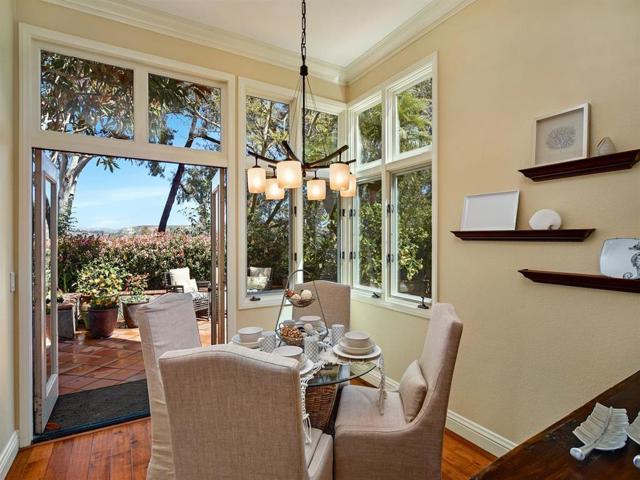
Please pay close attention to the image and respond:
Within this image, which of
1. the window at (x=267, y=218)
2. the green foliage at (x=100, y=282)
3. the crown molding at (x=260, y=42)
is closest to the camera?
the crown molding at (x=260, y=42)

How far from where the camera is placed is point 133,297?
5613mm

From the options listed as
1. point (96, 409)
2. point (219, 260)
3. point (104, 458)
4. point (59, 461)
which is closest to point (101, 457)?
point (104, 458)

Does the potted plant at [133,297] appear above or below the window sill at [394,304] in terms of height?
below

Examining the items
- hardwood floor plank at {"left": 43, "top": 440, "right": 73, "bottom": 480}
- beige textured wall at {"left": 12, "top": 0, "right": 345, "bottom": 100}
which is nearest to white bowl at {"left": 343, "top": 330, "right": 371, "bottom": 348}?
hardwood floor plank at {"left": 43, "top": 440, "right": 73, "bottom": 480}

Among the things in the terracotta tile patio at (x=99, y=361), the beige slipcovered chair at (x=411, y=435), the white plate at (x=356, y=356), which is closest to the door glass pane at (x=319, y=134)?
the white plate at (x=356, y=356)

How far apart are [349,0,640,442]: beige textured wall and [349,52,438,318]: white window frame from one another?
0.28 feet

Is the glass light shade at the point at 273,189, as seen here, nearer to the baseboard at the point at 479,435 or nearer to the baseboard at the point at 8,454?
the baseboard at the point at 479,435

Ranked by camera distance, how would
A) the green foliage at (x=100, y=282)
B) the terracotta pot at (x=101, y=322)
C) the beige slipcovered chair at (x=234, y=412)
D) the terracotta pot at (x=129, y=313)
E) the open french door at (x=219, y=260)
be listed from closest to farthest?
the beige slipcovered chair at (x=234, y=412) < the open french door at (x=219, y=260) < the terracotta pot at (x=101, y=322) < the green foliage at (x=100, y=282) < the terracotta pot at (x=129, y=313)

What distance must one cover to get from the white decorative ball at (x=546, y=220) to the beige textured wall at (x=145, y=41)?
2517mm

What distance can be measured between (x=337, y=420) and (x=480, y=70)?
2423 millimetres

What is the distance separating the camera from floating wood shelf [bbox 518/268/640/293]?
1591mm

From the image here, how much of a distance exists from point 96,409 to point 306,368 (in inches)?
95.7

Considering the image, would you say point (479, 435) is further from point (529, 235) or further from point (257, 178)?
point (257, 178)

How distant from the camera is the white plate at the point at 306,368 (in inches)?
63.3
